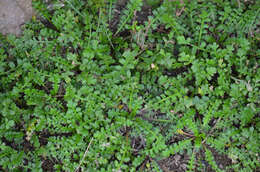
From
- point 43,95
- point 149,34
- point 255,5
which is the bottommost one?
point 43,95

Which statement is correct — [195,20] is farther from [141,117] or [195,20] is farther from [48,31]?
[48,31]

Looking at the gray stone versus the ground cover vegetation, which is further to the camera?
the gray stone

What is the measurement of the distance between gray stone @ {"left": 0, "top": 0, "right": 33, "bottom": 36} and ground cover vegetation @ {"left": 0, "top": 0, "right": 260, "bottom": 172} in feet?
0.53

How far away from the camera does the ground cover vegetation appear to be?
3.00 metres

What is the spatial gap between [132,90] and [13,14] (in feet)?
6.34

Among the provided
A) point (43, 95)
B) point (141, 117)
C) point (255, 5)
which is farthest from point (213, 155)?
point (43, 95)

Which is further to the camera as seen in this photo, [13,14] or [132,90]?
[13,14]

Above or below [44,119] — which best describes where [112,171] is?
below

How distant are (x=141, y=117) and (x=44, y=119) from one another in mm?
1188

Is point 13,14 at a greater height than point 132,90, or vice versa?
point 13,14

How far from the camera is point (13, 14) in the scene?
3.38m

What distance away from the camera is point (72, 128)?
9.93 feet

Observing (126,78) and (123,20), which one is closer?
(126,78)

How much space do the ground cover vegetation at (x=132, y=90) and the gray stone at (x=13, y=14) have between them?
0.53ft
